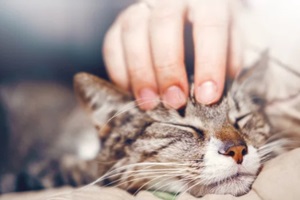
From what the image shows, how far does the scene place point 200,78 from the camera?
2.27 ft

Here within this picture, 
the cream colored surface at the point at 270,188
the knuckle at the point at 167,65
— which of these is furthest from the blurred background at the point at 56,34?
the cream colored surface at the point at 270,188

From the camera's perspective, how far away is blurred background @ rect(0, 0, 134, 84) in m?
0.77

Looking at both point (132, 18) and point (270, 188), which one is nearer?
point (270, 188)

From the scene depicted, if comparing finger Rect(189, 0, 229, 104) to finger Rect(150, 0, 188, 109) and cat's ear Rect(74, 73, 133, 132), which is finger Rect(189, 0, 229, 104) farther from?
cat's ear Rect(74, 73, 133, 132)

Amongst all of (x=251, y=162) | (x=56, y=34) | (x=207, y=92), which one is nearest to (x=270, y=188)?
(x=251, y=162)

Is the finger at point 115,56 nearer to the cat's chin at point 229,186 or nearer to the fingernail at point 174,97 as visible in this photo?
the fingernail at point 174,97

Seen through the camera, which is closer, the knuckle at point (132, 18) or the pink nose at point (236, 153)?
the pink nose at point (236, 153)

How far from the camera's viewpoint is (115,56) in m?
0.78

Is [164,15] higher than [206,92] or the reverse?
higher

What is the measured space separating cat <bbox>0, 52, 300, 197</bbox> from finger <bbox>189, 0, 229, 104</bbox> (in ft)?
0.08

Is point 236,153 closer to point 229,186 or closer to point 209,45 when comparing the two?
point 229,186

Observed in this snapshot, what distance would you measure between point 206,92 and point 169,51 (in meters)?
0.10

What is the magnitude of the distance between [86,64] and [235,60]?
0.28 metres

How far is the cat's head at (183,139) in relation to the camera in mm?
641
